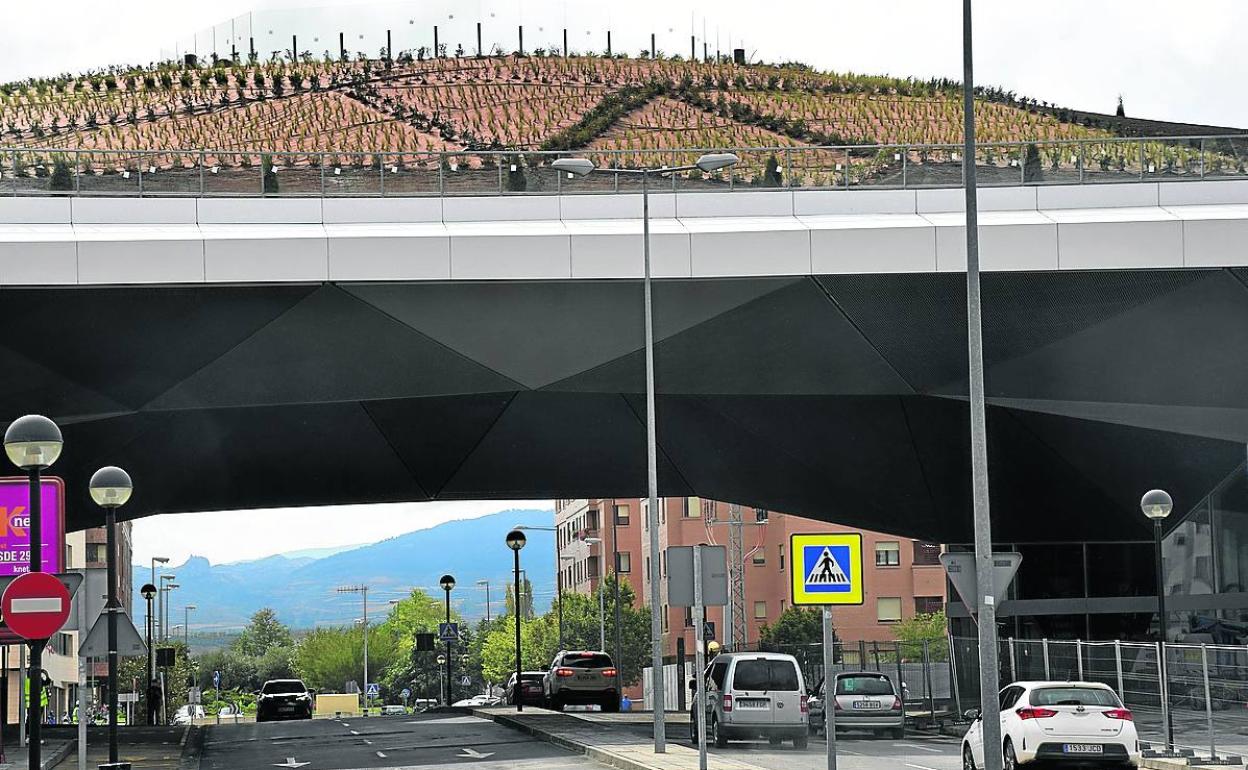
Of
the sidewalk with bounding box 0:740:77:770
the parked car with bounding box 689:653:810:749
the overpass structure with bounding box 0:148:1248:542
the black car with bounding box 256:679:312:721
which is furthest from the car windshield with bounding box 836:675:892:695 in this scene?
the black car with bounding box 256:679:312:721

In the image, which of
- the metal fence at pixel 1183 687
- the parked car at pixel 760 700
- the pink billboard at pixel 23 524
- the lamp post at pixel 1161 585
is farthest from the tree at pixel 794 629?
the pink billboard at pixel 23 524

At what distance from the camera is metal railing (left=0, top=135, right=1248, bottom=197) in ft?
117

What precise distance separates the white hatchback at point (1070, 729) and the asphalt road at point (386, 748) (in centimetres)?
660

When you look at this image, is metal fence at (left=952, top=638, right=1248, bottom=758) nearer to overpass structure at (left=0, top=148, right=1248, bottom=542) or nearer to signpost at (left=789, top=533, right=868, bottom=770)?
overpass structure at (left=0, top=148, right=1248, bottom=542)

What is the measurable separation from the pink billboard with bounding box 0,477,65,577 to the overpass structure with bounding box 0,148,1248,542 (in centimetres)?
1522

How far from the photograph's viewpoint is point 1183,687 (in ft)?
89.4

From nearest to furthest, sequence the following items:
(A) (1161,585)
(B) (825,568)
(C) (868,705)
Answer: (B) (825,568), (A) (1161,585), (C) (868,705)

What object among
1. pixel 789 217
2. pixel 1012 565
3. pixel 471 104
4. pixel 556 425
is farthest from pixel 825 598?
pixel 471 104

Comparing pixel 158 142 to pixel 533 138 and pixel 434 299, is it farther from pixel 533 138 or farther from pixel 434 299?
pixel 434 299

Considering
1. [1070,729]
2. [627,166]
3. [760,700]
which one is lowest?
[760,700]

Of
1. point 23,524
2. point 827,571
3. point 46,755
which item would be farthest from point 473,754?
point 827,571

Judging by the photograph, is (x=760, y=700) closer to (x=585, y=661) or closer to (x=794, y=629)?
(x=585, y=661)

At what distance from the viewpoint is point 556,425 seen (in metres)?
43.5

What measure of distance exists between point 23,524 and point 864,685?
2127 cm
